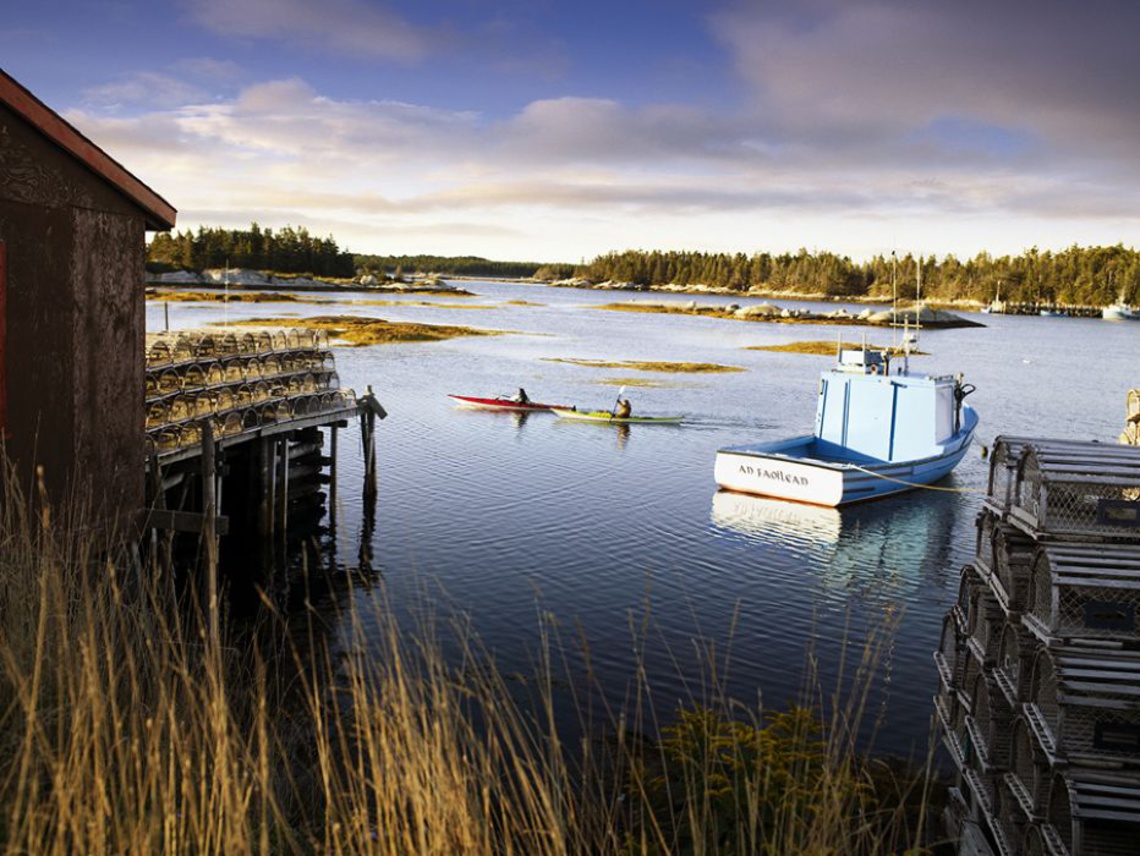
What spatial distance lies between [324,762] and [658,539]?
20.5 metres

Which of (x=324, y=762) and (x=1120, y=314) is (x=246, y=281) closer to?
(x=1120, y=314)

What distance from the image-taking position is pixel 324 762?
4.06 meters

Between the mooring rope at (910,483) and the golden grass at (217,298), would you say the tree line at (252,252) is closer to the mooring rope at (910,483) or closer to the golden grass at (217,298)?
the golden grass at (217,298)

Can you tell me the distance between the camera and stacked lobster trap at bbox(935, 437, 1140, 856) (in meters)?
6.93

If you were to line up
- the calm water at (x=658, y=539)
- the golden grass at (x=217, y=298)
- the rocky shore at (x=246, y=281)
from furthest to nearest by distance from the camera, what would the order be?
the rocky shore at (x=246, y=281), the golden grass at (x=217, y=298), the calm water at (x=658, y=539)

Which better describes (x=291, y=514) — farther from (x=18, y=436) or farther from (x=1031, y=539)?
(x=1031, y=539)

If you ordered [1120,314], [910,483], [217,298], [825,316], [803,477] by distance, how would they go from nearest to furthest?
1. [803,477]
2. [910,483]
3. [217,298]
4. [825,316]
5. [1120,314]

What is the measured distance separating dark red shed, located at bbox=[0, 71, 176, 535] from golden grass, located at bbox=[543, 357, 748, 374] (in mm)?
51964

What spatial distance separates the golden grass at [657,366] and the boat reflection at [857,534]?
3532 centimetres

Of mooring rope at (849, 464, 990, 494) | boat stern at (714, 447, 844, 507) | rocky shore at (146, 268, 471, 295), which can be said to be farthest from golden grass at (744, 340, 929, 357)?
rocky shore at (146, 268, 471, 295)

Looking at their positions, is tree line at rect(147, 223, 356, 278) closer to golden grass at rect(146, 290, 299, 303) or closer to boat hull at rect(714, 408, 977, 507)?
golden grass at rect(146, 290, 299, 303)

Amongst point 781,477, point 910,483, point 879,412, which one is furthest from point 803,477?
point 879,412

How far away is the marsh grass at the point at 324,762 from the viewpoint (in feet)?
12.9

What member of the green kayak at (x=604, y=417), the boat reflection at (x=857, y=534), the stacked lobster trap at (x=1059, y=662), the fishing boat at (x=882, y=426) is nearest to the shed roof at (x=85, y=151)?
the stacked lobster trap at (x=1059, y=662)
